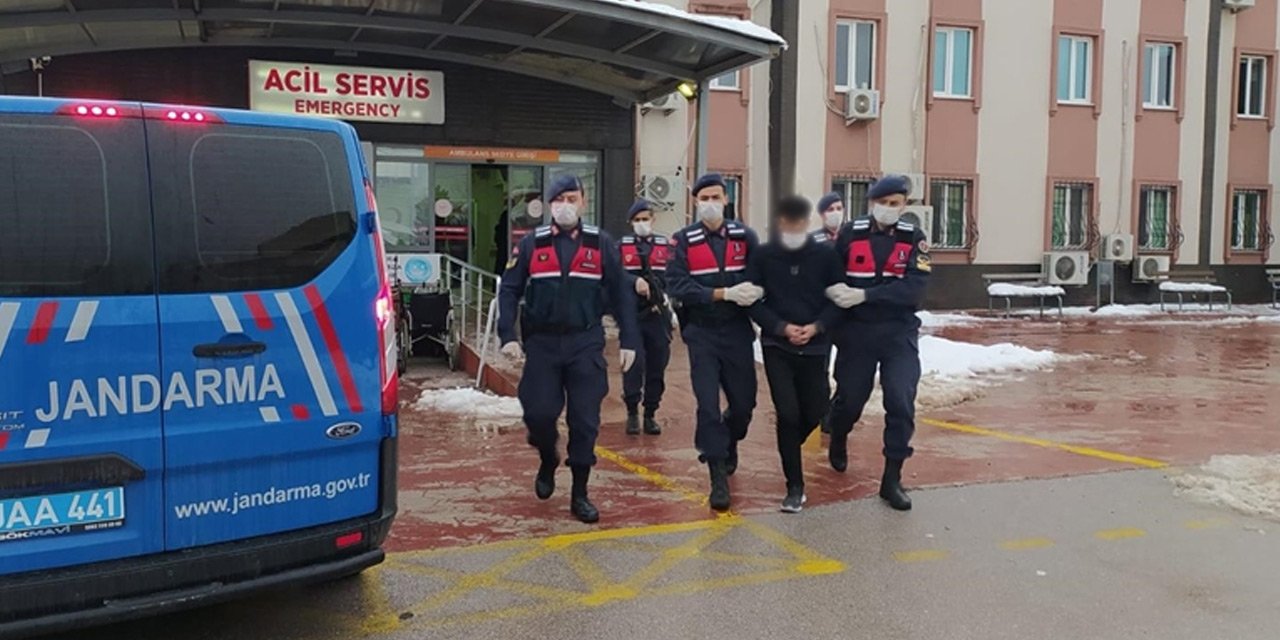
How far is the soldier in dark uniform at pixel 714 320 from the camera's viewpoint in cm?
573

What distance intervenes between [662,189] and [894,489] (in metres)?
11.3

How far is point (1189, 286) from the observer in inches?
806

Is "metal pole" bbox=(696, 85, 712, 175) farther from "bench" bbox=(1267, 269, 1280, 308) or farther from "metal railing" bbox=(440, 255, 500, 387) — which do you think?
"bench" bbox=(1267, 269, 1280, 308)

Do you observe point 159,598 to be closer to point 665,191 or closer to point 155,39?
point 155,39

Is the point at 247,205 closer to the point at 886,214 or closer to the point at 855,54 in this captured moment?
the point at 886,214

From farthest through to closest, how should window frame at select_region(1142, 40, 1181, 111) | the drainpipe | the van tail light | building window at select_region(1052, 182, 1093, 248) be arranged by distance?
1. the drainpipe
2. window frame at select_region(1142, 40, 1181, 111)
3. building window at select_region(1052, 182, 1093, 248)
4. the van tail light

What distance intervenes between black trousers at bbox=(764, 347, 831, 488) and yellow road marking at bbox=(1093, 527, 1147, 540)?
64.1 inches

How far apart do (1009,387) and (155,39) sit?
11823 mm

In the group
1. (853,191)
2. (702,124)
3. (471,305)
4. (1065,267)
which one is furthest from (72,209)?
(1065,267)

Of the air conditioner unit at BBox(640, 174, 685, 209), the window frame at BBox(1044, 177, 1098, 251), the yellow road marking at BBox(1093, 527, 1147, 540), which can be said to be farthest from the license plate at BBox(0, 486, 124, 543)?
the window frame at BBox(1044, 177, 1098, 251)

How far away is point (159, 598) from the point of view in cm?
343

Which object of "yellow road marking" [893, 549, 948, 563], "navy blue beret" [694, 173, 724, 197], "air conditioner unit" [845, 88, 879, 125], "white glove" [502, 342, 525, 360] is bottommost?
"yellow road marking" [893, 549, 948, 563]

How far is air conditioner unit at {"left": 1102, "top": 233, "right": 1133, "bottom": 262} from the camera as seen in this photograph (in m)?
20.1

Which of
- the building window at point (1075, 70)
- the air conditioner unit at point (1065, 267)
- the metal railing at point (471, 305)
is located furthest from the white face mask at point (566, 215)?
the building window at point (1075, 70)
